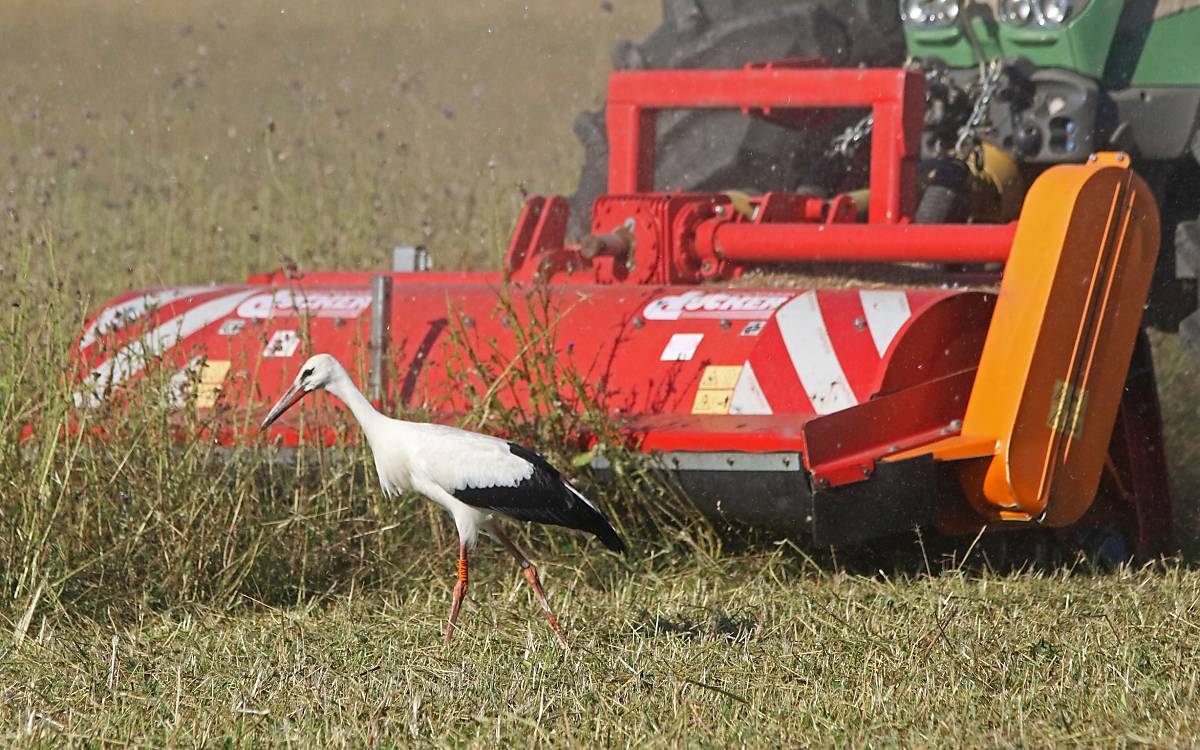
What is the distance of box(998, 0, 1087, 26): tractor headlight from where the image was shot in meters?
6.96

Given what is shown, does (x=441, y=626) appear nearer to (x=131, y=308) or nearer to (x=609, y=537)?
(x=609, y=537)

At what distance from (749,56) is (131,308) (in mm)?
2811

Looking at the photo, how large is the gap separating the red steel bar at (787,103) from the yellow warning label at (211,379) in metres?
1.65

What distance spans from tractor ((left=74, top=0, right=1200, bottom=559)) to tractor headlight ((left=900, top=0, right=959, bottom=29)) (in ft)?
0.05

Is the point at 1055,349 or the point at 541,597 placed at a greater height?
the point at 1055,349

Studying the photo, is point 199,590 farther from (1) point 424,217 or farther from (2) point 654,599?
(1) point 424,217

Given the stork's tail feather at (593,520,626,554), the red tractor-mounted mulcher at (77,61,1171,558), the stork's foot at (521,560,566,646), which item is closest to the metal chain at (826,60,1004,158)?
the red tractor-mounted mulcher at (77,61,1171,558)

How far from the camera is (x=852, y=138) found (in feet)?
23.1

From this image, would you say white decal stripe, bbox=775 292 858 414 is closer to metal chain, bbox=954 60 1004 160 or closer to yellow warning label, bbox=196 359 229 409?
metal chain, bbox=954 60 1004 160

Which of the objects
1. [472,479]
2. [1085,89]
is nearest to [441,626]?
[472,479]

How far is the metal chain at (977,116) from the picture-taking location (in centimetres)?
653

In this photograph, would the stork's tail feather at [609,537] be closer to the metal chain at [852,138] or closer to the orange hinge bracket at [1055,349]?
the orange hinge bracket at [1055,349]

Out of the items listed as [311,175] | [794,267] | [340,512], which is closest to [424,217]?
[311,175]

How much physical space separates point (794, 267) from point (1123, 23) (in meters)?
1.85
